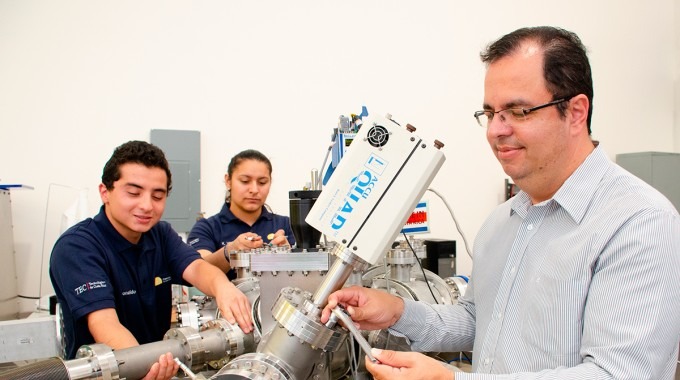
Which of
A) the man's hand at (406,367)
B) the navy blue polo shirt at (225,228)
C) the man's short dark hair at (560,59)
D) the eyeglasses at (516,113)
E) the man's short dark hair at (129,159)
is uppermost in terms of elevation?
the man's short dark hair at (560,59)

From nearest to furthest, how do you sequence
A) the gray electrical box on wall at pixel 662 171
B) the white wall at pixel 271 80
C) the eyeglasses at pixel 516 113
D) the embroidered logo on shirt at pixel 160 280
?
the eyeglasses at pixel 516 113, the embroidered logo on shirt at pixel 160 280, the white wall at pixel 271 80, the gray electrical box on wall at pixel 662 171

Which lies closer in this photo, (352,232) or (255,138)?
(352,232)

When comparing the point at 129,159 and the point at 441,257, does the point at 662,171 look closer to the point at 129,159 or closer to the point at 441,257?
the point at 441,257

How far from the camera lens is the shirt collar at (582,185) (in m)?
0.79

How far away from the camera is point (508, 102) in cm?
80

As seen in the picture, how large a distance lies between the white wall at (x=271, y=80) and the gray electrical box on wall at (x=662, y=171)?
29cm

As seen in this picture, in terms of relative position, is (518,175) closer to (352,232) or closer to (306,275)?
(352,232)

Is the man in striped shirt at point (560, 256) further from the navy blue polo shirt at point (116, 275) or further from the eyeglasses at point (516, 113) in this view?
the navy blue polo shirt at point (116, 275)

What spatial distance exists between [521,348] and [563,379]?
0.46 ft

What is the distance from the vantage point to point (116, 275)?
1351 millimetres

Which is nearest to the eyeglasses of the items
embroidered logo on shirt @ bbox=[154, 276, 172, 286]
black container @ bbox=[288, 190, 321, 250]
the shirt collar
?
the shirt collar

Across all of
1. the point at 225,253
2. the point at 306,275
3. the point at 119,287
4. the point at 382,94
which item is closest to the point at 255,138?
the point at 382,94

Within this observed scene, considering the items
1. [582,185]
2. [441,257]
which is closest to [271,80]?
[441,257]

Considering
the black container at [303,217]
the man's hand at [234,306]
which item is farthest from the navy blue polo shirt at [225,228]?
the black container at [303,217]
